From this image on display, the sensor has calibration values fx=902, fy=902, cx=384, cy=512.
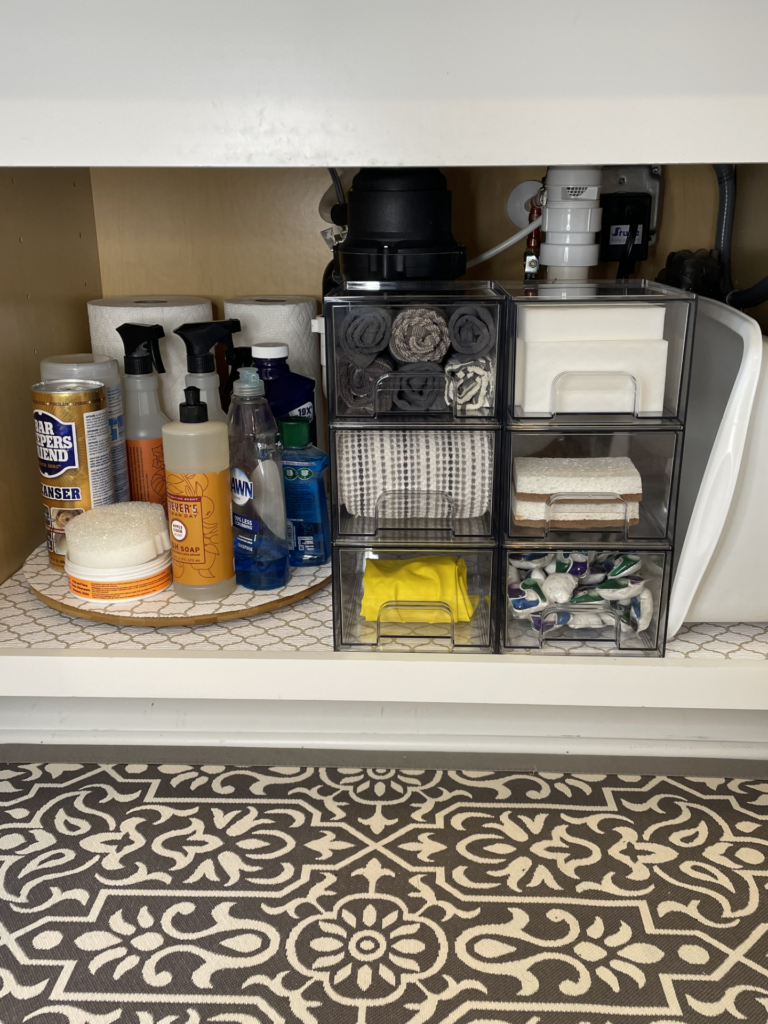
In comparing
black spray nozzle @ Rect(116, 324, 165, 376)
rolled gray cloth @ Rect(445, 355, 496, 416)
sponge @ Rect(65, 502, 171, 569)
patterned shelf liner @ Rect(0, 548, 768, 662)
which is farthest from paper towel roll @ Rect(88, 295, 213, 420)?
rolled gray cloth @ Rect(445, 355, 496, 416)

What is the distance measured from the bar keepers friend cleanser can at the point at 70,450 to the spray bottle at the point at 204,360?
0.33 ft

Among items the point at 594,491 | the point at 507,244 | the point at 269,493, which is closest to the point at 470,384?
the point at 594,491

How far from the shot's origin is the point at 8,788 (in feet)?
2.87

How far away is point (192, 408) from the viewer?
891 millimetres

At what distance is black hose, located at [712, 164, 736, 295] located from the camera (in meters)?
1.10

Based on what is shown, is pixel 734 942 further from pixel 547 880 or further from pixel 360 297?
pixel 360 297

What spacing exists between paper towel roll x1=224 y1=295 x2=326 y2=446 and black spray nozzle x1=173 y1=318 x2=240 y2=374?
0.40 feet

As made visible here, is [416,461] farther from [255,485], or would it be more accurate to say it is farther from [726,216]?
[726,216]

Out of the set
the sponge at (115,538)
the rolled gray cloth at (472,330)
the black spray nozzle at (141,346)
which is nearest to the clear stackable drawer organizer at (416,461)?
the rolled gray cloth at (472,330)

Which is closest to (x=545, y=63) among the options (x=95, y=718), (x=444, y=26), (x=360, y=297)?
(x=444, y=26)

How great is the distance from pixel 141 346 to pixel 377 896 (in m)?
0.67

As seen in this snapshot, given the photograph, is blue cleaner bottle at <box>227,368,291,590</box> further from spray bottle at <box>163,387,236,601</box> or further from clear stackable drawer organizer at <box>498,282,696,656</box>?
clear stackable drawer organizer at <box>498,282,696,656</box>

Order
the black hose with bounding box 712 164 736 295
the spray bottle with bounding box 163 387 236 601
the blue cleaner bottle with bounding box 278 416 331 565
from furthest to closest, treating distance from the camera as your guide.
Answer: the black hose with bounding box 712 164 736 295 → the blue cleaner bottle with bounding box 278 416 331 565 → the spray bottle with bounding box 163 387 236 601

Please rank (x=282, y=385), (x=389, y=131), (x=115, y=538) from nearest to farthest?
(x=389, y=131)
(x=115, y=538)
(x=282, y=385)
